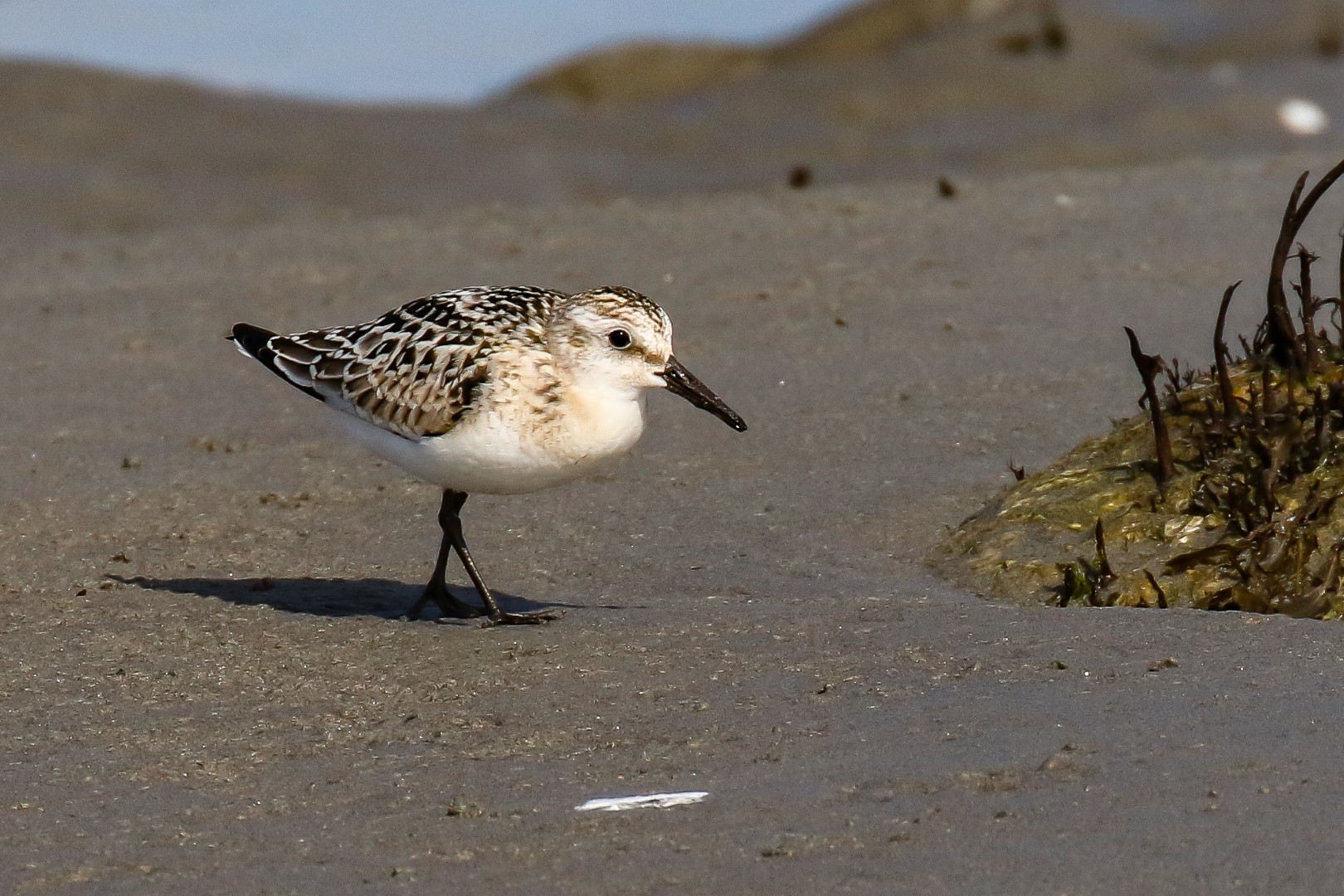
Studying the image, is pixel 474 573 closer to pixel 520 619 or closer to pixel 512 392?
pixel 520 619

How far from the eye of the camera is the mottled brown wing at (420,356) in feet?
20.9

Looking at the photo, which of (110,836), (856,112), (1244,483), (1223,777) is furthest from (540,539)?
(856,112)

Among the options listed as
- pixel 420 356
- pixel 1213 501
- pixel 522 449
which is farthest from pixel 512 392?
pixel 1213 501

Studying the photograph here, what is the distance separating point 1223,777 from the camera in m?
4.45

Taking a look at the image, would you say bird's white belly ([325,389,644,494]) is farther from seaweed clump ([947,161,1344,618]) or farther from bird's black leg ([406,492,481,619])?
seaweed clump ([947,161,1344,618])

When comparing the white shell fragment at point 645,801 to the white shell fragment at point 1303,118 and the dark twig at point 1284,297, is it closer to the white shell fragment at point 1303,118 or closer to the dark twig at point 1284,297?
the dark twig at point 1284,297

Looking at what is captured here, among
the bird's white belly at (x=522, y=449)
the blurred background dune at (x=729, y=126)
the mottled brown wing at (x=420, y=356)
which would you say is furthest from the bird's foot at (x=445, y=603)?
the blurred background dune at (x=729, y=126)

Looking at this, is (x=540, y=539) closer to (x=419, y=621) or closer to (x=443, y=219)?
(x=419, y=621)

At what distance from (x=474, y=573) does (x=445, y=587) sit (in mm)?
202

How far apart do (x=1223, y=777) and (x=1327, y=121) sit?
14728 mm

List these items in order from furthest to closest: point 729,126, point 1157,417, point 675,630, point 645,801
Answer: point 729,126 → point 1157,417 → point 675,630 → point 645,801

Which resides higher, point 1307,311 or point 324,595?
point 1307,311

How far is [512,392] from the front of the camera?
6.26 meters

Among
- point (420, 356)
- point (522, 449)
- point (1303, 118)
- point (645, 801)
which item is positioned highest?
point (1303, 118)
